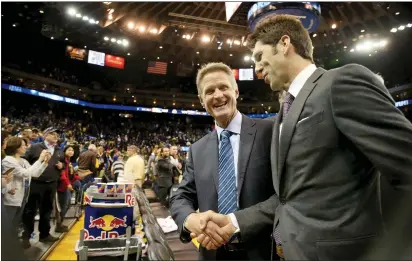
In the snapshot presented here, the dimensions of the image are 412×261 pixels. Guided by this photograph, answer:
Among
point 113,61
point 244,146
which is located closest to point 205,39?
point 113,61

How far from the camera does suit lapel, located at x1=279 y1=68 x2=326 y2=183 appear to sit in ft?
3.22

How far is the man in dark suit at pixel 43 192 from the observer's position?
4.46 meters

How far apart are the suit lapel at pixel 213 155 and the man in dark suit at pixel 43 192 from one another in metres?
3.92

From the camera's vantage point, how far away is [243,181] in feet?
4.26

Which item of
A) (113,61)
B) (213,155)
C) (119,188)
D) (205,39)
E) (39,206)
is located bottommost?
(39,206)

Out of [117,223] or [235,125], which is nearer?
[235,125]

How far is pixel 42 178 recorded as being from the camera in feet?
14.8

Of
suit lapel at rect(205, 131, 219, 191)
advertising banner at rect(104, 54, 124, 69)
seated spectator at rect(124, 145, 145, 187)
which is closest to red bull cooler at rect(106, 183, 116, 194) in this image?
suit lapel at rect(205, 131, 219, 191)

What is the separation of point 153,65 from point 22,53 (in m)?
10.3

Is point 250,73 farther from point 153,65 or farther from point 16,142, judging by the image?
point 16,142

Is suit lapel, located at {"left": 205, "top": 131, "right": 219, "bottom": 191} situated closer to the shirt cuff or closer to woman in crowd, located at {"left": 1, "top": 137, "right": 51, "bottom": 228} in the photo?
the shirt cuff

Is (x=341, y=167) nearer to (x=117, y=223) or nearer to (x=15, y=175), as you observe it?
(x=117, y=223)

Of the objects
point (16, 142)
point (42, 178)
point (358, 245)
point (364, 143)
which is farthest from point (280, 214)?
point (42, 178)

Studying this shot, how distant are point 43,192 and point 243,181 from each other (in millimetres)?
4468
